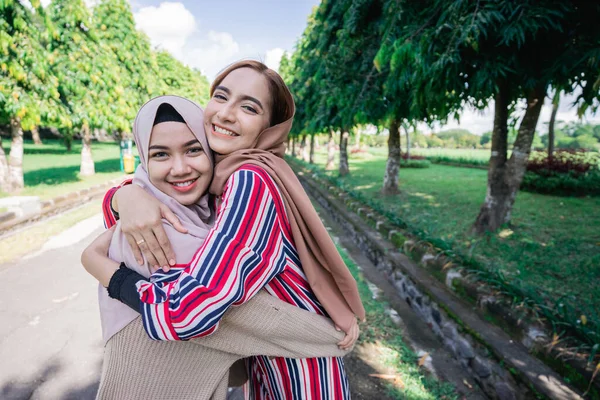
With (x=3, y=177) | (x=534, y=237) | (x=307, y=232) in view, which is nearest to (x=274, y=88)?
(x=307, y=232)

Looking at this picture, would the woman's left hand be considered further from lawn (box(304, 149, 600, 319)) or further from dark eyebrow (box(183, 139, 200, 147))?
lawn (box(304, 149, 600, 319))

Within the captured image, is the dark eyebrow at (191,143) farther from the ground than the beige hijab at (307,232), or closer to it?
farther from the ground

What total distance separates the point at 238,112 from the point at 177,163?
315 millimetres

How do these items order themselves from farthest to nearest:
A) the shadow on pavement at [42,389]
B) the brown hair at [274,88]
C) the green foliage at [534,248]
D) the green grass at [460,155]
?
the green grass at [460,155] → the green foliage at [534,248] → the shadow on pavement at [42,389] → the brown hair at [274,88]

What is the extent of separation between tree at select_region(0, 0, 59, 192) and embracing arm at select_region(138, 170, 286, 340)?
8.70 m

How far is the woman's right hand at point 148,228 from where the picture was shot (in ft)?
3.40

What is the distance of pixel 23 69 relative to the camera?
24.2 feet

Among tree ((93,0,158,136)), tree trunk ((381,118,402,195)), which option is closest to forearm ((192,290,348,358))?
tree trunk ((381,118,402,195))

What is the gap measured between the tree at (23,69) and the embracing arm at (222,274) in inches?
342

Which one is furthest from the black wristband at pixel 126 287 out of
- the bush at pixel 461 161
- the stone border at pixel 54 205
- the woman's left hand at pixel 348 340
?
the bush at pixel 461 161

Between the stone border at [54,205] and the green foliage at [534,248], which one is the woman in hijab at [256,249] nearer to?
the green foliage at [534,248]

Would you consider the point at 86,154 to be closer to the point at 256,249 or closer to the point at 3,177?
the point at 3,177

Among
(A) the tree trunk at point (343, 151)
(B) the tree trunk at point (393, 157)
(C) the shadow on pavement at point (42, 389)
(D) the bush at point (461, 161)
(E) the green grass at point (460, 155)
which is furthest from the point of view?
(E) the green grass at point (460, 155)

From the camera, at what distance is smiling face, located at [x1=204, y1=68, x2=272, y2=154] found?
127 centimetres
